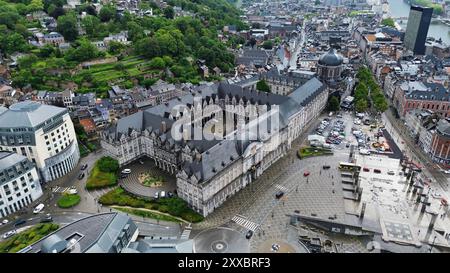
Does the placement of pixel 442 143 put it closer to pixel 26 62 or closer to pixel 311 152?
pixel 311 152

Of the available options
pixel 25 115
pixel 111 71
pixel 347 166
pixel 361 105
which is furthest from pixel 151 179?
pixel 361 105

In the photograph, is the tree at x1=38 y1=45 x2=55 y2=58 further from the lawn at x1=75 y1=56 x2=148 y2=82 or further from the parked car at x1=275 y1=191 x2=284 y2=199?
the parked car at x1=275 y1=191 x2=284 y2=199

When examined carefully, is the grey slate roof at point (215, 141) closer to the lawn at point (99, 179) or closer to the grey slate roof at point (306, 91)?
the grey slate roof at point (306, 91)

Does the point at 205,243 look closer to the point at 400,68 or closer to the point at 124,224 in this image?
the point at 124,224

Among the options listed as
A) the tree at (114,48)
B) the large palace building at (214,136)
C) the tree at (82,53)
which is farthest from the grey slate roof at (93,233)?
the tree at (114,48)

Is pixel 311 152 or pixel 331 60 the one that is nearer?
pixel 311 152

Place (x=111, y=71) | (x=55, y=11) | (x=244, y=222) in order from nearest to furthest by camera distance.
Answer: (x=244, y=222) < (x=111, y=71) < (x=55, y=11)

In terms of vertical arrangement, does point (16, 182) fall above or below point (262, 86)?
below

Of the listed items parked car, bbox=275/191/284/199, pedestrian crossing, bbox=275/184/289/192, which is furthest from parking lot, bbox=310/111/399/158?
parked car, bbox=275/191/284/199

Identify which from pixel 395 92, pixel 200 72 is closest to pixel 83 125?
pixel 200 72
